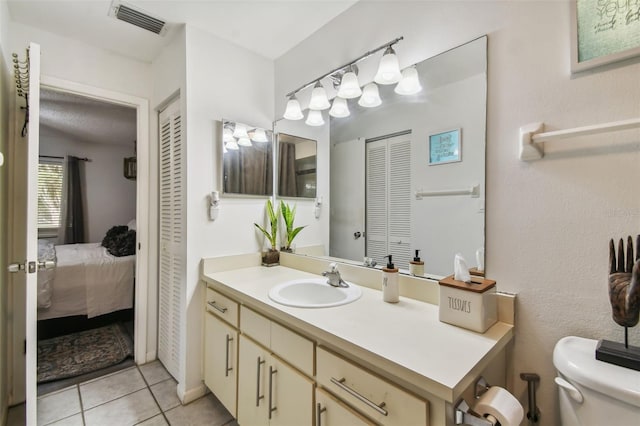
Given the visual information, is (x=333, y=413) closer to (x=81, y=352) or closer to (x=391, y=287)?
(x=391, y=287)

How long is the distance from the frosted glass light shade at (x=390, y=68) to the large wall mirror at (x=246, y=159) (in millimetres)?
1052

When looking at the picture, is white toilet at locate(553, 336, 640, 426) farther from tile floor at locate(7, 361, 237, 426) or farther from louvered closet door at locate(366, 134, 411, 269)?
tile floor at locate(7, 361, 237, 426)

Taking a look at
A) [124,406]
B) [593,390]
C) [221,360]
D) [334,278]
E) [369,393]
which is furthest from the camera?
[124,406]

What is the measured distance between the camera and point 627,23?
83 centimetres

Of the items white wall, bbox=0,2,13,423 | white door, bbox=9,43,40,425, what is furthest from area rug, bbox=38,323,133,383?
white door, bbox=9,43,40,425

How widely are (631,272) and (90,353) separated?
3.39 meters

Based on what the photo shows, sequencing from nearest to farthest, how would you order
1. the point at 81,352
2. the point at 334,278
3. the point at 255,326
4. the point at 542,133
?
the point at 542,133
the point at 255,326
the point at 334,278
the point at 81,352

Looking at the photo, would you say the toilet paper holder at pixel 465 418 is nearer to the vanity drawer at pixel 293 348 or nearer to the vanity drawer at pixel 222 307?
the vanity drawer at pixel 293 348

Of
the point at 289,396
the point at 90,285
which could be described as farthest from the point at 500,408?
the point at 90,285

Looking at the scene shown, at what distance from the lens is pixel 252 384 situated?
1350 mm

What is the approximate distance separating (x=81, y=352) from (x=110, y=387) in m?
0.72

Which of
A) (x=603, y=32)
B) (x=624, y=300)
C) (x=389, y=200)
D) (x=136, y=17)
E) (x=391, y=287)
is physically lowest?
(x=391, y=287)

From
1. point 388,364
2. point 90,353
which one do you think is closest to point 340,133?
point 388,364

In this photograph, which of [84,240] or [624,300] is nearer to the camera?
[624,300]
